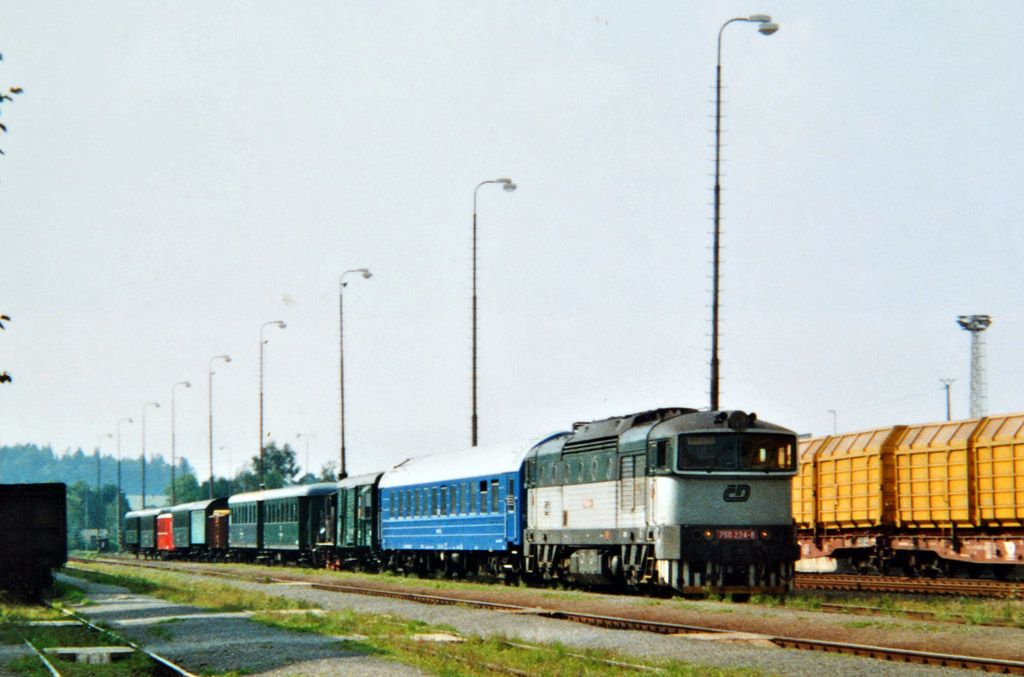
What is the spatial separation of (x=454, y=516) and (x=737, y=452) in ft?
48.2

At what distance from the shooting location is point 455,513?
4247cm

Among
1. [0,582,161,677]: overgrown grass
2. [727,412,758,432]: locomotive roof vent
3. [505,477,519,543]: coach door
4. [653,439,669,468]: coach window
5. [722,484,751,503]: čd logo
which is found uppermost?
[727,412,758,432]: locomotive roof vent

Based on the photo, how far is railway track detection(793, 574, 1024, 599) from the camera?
2972 cm

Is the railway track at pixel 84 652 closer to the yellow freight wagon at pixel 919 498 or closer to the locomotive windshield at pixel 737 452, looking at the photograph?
→ the locomotive windshield at pixel 737 452

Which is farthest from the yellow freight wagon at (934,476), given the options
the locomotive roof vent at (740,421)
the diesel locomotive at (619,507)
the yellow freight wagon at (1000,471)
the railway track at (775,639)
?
the railway track at (775,639)

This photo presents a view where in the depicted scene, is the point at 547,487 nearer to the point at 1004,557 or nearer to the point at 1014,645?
the point at 1004,557

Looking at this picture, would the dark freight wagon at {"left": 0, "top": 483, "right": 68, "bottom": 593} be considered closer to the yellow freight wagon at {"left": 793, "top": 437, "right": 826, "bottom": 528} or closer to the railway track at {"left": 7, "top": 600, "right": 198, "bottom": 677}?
the railway track at {"left": 7, "top": 600, "right": 198, "bottom": 677}

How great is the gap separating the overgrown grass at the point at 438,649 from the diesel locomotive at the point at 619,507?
18.4 ft

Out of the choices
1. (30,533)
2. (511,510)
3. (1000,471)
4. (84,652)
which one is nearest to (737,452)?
(1000,471)

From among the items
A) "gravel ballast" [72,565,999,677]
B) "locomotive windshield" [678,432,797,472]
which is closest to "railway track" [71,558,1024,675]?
"gravel ballast" [72,565,999,677]

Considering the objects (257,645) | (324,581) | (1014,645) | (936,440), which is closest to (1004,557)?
(936,440)

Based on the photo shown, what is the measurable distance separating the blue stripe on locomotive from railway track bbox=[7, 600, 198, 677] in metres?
12.0

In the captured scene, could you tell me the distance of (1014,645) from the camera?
1938 cm

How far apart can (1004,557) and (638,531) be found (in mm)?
7990
